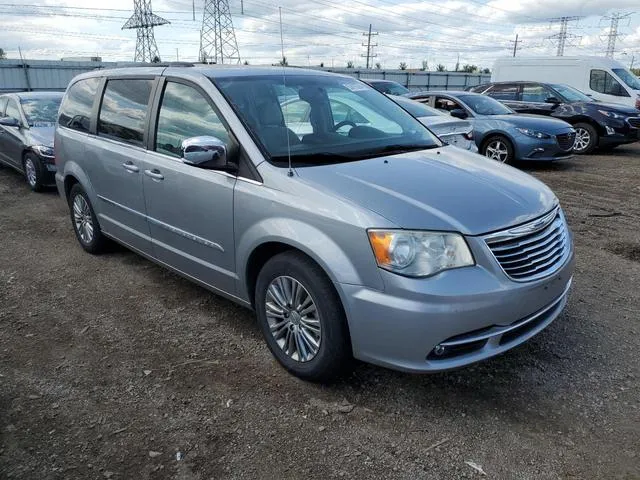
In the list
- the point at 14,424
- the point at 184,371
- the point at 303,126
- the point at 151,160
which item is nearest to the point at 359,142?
the point at 303,126

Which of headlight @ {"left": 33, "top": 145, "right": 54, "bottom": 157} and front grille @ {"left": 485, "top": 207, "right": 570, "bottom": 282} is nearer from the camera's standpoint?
front grille @ {"left": 485, "top": 207, "right": 570, "bottom": 282}

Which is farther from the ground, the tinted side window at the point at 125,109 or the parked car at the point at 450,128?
the tinted side window at the point at 125,109

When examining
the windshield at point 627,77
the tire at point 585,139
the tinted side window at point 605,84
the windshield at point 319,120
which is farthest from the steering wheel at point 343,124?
the windshield at point 627,77

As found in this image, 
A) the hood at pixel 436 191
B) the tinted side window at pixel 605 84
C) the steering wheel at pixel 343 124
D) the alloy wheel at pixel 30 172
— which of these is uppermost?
the tinted side window at pixel 605 84

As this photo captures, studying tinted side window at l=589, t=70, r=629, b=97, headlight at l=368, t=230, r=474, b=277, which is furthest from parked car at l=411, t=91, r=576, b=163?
headlight at l=368, t=230, r=474, b=277

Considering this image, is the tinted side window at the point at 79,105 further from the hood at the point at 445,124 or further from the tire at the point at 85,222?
the hood at the point at 445,124

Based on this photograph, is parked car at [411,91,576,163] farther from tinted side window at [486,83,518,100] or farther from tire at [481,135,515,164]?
tinted side window at [486,83,518,100]

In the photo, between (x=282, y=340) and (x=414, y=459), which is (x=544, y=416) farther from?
(x=282, y=340)

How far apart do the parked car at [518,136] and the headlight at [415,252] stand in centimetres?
783

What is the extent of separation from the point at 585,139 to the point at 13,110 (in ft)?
39.1

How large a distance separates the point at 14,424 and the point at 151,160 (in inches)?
77.1

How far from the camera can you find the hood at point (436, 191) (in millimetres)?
2666

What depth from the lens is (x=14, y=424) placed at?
9.27ft

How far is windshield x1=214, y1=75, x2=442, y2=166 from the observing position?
129 inches
